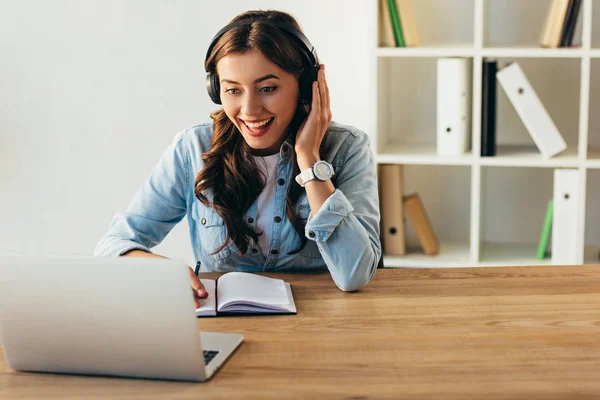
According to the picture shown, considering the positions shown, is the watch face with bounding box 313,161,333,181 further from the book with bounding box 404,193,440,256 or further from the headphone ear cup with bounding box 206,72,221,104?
the book with bounding box 404,193,440,256

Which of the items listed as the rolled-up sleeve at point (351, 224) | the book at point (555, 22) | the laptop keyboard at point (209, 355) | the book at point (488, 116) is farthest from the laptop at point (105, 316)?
the book at point (555, 22)

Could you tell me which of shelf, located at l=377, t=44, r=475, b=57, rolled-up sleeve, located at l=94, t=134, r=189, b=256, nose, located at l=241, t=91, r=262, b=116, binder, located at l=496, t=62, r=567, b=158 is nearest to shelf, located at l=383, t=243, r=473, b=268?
binder, located at l=496, t=62, r=567, b=158

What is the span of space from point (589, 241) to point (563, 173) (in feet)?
1.50

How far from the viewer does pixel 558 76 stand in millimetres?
3119

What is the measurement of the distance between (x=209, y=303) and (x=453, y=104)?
64.0 inches

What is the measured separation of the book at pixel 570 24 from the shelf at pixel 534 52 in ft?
0.11

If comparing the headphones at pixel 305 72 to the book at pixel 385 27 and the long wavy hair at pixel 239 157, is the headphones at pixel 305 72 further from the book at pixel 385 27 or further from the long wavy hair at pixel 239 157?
the book at pixel 385 27

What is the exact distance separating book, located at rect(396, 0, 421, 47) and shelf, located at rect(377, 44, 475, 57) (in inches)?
1.8

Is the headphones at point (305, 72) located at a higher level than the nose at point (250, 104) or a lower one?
higher

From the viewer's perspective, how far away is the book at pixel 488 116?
291 cm

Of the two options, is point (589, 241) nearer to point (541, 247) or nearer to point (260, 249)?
point (541, 247)

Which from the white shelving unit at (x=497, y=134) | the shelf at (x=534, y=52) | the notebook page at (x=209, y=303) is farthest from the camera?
the white shelving unit at (x=497, y=134)

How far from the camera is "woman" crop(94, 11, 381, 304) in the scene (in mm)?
1795

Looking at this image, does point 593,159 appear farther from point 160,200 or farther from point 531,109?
point 160,200
